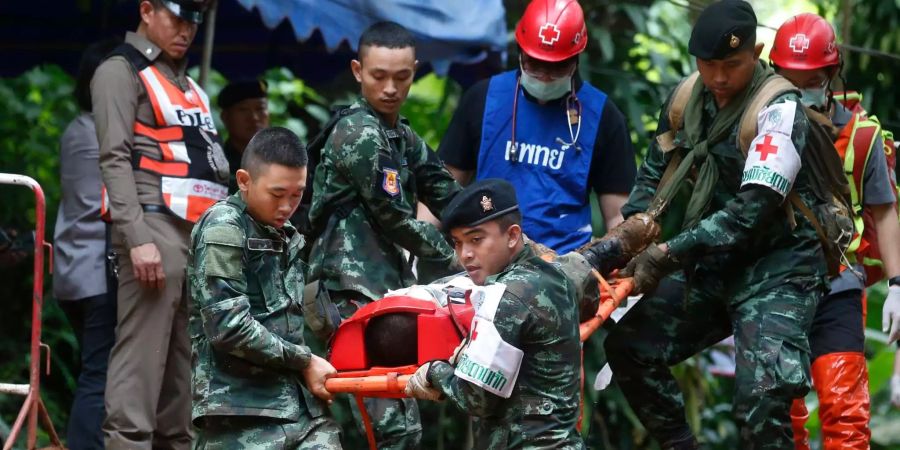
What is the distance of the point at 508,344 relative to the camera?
4.58 metres

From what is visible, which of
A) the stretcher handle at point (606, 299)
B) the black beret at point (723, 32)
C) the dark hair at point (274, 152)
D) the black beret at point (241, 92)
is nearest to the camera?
the dark hair at point (274, 152)

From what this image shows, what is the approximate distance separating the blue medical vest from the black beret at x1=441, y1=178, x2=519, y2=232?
1659mm

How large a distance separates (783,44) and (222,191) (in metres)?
2.69

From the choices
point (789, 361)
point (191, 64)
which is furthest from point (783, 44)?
point (191, 64)

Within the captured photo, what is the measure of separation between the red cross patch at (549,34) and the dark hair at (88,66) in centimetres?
214

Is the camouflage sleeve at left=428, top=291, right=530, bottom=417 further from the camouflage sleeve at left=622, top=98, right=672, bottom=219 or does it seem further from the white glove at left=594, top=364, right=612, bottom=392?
the camouflage sleeve at left=622, top=98, right=672, bottom=219

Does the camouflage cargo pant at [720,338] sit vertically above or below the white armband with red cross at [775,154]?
below

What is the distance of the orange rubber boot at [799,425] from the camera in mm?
6550

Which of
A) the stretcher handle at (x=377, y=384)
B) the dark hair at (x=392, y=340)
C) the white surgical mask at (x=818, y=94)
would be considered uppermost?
the white surgical mask at (x=818, y=94)

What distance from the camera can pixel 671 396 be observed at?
609 centimetres

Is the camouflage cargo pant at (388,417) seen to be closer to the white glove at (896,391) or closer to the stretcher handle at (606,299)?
the stretcher handle at (606,299)

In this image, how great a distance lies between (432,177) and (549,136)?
67 centimetres

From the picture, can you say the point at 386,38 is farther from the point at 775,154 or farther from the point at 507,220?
the point at 775,154

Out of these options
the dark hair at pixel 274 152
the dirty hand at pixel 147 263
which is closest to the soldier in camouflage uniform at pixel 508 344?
the dark hair at pixel 274 152
